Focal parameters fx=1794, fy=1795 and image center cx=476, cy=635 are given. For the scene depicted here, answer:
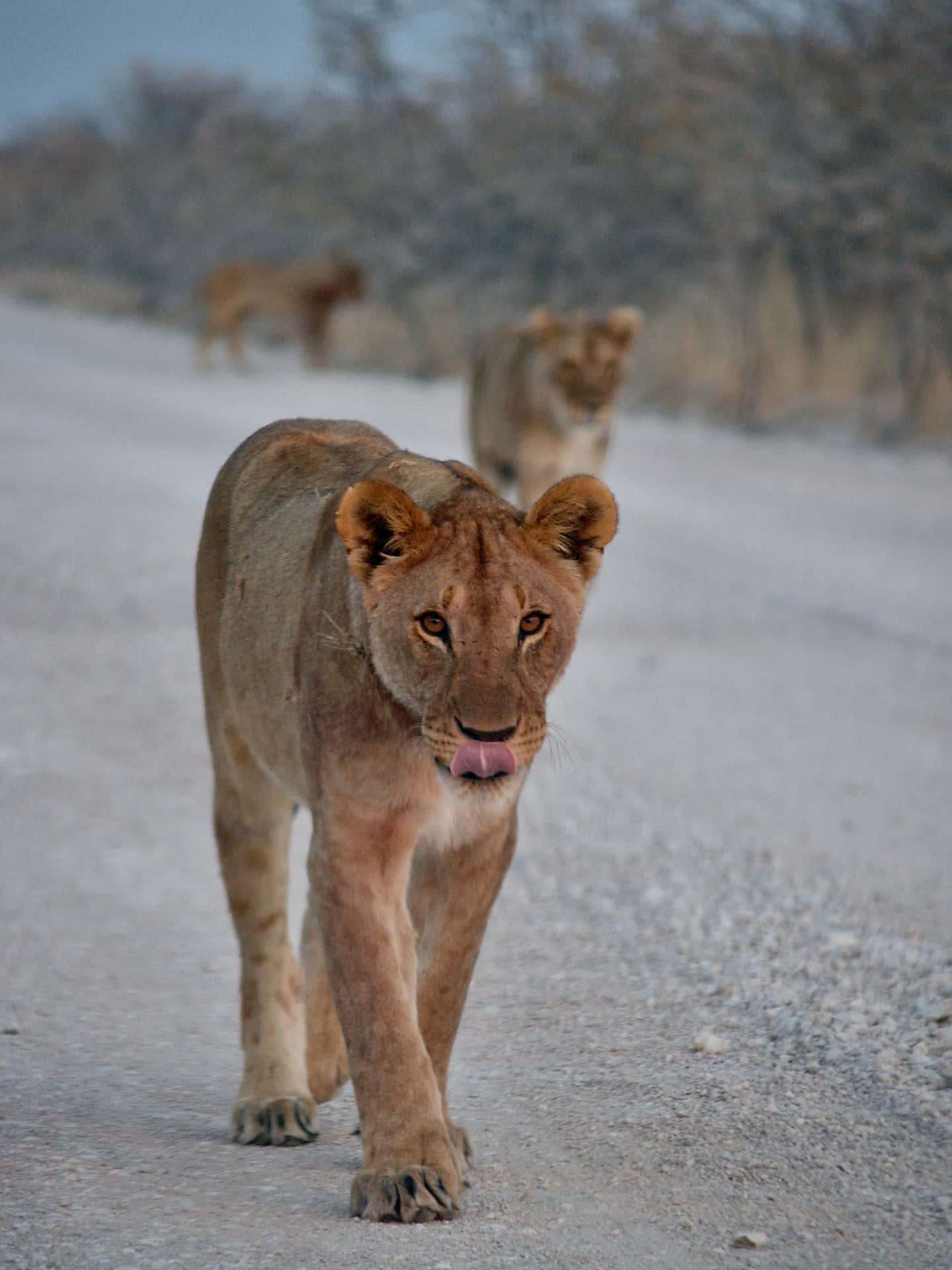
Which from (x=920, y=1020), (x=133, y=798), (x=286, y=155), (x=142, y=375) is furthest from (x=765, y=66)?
(x=920, y=1020)

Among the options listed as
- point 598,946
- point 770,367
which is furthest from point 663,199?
point 598,946

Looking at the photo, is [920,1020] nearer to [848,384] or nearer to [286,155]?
[848,384]

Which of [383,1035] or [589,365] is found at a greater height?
[589,365]

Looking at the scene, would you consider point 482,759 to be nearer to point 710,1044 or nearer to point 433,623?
point 433,623

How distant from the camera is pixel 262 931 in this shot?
3.43 meters

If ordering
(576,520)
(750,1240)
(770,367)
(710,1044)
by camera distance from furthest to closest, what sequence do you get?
(770,367) < (710,1044) < (576,520) < (750,1240)

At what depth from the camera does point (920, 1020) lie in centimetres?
342

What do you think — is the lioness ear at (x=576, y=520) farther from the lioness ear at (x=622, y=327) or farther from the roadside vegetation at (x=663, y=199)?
the roadside vegetation at (x=663, y=199)

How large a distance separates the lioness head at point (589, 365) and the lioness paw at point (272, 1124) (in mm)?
5510

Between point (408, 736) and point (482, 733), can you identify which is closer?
point (482, 733)

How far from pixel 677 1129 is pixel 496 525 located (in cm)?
105

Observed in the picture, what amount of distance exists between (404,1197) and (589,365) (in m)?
6.17

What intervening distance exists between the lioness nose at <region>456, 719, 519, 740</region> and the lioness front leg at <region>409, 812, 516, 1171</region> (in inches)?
14.8

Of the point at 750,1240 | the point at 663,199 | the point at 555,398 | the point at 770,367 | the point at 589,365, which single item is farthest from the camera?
the point at 663,199
